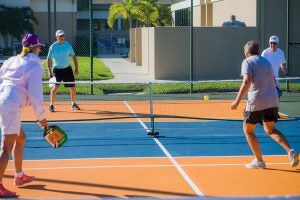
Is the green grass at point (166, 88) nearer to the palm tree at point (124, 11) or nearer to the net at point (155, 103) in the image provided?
the net at point (155, 103)

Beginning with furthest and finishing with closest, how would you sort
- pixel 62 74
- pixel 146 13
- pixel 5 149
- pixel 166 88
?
pixel 146 13
pixel 166 88
pixel 62 74
pixel 5 149

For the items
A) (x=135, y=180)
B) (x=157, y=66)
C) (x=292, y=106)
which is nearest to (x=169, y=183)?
(x=135, y=180)

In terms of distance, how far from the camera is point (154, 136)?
12.2 m

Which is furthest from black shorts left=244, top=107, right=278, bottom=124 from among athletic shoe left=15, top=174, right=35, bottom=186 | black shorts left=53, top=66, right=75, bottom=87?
black shorts left=53, top=66, right=75, bottom=87

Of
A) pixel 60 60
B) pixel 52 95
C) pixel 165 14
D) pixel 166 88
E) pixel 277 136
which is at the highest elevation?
pixel 165 14

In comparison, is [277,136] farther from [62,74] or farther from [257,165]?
[62,74]

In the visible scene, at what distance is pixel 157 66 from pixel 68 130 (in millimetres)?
9846

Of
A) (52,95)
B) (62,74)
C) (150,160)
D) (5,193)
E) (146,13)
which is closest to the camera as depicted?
(5,193)

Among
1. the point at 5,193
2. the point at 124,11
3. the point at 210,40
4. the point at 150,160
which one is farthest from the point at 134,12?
the point at 5,193

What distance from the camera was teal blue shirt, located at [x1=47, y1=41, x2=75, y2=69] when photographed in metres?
15.1

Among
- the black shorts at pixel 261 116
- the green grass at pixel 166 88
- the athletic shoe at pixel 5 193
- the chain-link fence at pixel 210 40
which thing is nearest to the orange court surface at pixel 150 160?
the athletic shoe at pixel 5 193

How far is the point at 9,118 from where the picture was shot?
755 centimetres

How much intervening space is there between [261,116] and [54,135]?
2885 millimetres

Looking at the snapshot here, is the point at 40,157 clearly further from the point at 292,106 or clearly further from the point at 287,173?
the point at 292,106
